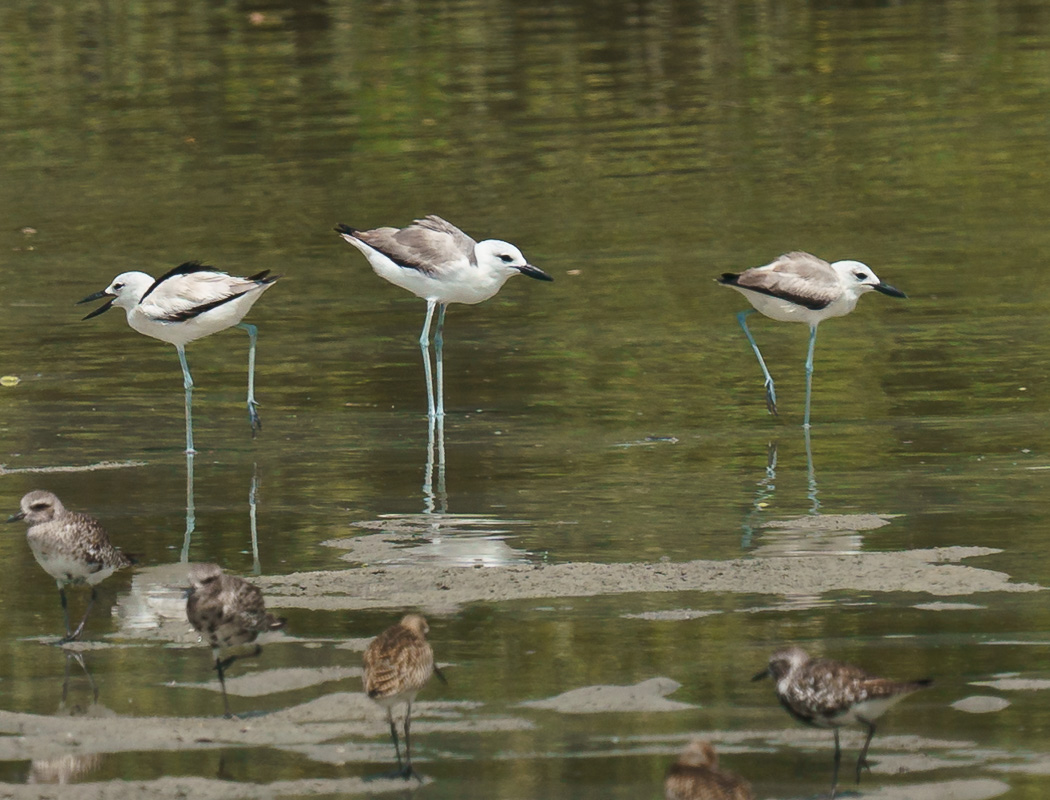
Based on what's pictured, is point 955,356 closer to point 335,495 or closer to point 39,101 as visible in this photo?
point 335,495

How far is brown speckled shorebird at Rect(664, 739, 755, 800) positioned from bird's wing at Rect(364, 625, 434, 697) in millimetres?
1237

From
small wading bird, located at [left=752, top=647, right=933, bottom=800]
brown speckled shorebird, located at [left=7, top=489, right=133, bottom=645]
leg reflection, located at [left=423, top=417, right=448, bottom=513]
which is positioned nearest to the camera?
small wading bird, located at [left=752, top=647, right=933, bottom=800]

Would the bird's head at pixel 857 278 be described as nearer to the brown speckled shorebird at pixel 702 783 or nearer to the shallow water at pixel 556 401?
the shallow water at pixel 556 401

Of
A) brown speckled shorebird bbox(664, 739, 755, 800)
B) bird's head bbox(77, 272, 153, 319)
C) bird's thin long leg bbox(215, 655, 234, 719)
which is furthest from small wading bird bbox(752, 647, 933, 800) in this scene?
bird's head bbox(77, 272, 153, 319)

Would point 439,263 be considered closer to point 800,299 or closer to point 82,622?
point 800,299

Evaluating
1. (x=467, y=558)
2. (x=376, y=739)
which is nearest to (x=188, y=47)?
(x=467, y=558)

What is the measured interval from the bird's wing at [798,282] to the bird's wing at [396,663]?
6470mm

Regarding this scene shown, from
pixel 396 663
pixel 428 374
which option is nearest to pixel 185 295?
pixel 428 374

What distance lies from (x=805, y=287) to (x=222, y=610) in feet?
20.7

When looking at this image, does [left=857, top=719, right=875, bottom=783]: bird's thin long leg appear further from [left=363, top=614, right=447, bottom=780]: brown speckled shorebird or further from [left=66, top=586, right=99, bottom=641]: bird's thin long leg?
[left=66, top=586, right=99, bottom=641]: bird's thin long leg

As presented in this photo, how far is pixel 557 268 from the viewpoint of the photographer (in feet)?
55.9

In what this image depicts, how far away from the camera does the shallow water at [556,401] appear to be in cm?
753

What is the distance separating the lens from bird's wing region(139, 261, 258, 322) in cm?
1247

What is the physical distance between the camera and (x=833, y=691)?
21.8 ft
